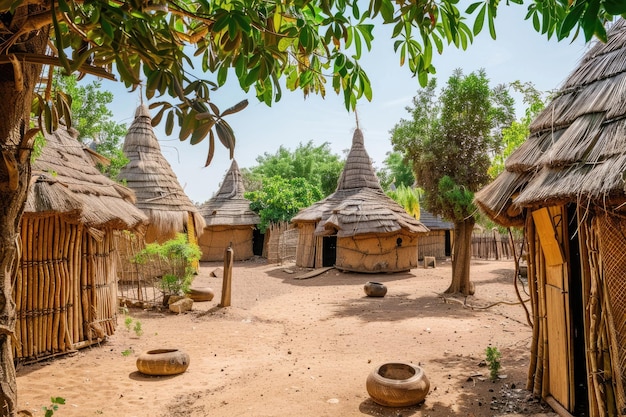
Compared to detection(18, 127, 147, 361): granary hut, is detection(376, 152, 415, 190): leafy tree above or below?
above

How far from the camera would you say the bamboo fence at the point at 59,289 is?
6.00 meters

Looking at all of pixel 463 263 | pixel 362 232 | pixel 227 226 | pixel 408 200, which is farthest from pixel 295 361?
pixel 408 200

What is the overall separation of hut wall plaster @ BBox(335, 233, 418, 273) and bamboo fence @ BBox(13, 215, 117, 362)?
35.3ft

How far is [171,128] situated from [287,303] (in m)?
9.90

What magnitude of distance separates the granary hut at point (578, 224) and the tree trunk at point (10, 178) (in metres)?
3.60

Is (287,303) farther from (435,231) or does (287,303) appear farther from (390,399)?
(435,231)

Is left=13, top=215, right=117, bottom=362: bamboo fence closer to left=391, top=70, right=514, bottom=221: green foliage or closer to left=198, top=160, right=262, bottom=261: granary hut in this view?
left=391, top=70, right=514, bottom=221: green foliage

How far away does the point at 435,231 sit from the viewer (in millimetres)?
24344

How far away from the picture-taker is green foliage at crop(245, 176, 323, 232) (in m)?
23.2

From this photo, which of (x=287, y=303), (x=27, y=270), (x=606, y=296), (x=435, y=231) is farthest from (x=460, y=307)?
(x=435, y=231)

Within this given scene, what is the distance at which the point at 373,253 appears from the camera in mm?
16766

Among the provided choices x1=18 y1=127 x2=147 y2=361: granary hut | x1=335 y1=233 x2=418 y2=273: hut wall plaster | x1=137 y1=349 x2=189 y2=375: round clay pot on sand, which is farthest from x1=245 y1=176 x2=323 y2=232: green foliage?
x1=137 y1=349 x2=189 y2=375: round clay pot on sand

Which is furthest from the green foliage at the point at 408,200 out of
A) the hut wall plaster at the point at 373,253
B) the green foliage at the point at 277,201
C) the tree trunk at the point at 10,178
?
the tree trunk at the point at 10,178

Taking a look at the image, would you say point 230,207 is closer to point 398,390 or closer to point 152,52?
point 398,390
